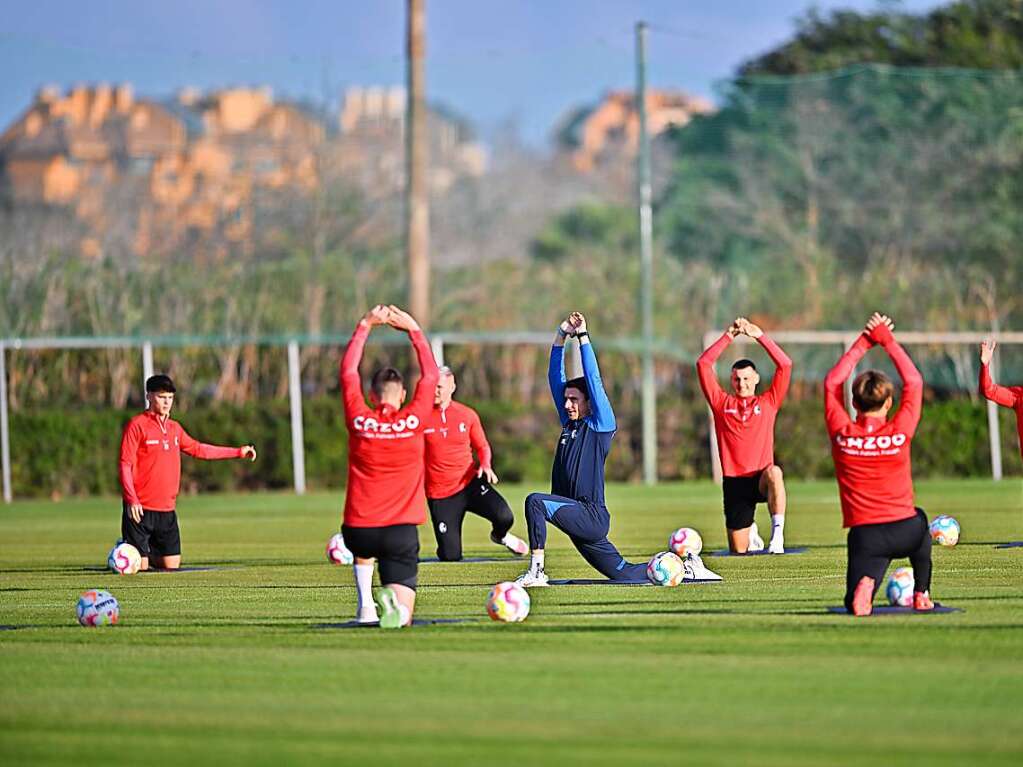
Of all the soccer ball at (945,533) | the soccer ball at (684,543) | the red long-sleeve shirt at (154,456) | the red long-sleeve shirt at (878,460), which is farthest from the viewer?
the soccer ball at (945,533)

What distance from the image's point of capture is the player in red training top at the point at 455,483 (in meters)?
19.0

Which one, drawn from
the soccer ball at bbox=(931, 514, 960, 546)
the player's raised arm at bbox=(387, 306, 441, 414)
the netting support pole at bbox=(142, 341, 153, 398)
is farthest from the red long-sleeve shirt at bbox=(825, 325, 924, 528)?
the netting support pole at bbox=(142, 341, 153, 398)

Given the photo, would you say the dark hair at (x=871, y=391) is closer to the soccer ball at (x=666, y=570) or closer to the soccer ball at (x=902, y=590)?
the soccer ball at (x=902, y=590)

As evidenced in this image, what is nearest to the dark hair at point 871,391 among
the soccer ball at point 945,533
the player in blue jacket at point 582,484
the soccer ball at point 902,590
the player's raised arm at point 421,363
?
Answer: the soccer ball at point 902,590

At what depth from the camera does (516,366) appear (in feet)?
122

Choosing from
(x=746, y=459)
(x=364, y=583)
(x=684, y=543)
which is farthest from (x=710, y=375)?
(x=364, y=583)

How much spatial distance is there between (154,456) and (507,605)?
23.5 feet

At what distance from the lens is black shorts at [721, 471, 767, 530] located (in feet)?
61.0

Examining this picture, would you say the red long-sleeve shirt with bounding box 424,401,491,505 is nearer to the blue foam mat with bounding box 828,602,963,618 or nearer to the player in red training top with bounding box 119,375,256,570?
the player in red training top with bounding box 119,375,256,570

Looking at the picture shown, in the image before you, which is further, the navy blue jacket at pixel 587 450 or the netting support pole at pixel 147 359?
the netting support pole at pixel 147 359

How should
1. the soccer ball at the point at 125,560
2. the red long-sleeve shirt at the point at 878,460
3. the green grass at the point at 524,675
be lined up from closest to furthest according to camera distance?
the green grass at the point at 524,675 → the red long-sleeve shirt at the point at 878,460 → the soccer ball at the point at 125,560

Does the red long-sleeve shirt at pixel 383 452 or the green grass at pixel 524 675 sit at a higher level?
the red long-sleeve shirt at pixel 383 452

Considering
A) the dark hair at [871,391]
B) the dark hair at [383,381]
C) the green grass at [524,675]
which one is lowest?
the green grass at [524,675]

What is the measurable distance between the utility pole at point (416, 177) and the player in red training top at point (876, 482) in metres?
24.6
